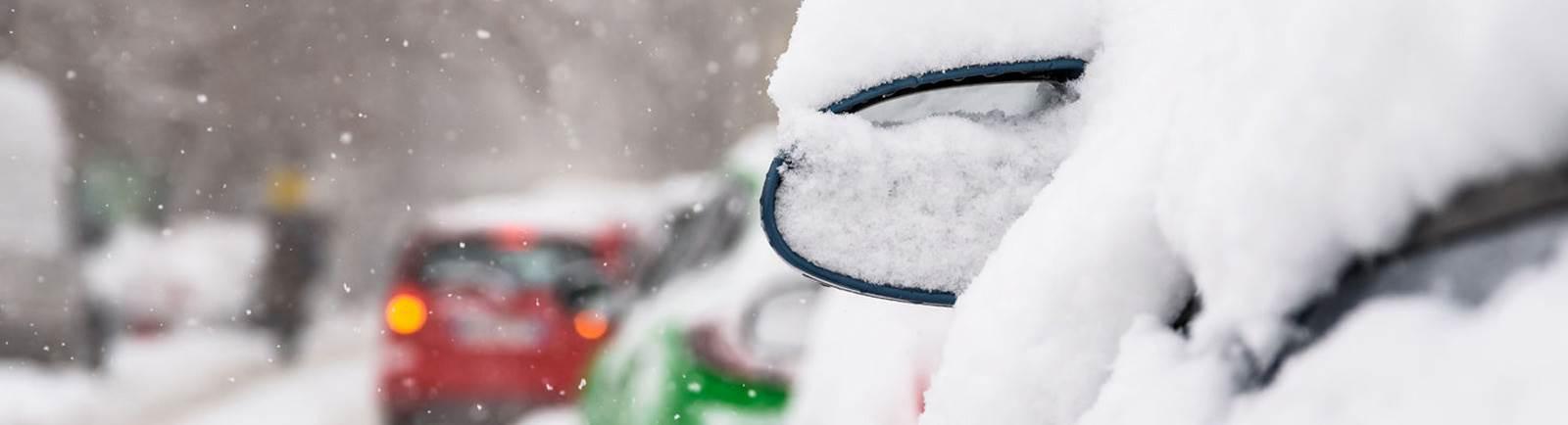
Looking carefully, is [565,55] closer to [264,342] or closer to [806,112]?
[264,342]

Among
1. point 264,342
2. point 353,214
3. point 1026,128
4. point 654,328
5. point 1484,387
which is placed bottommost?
point 1484,387

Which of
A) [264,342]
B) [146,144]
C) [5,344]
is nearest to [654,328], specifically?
[5,344]

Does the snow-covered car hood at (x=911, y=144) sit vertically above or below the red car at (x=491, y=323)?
below

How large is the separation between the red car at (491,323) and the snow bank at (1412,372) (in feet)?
21.8

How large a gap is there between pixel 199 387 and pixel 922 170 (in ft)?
35.1

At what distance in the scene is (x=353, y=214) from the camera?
28.0 m

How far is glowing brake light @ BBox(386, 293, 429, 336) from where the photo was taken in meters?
7.40

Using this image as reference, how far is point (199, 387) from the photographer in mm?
11078

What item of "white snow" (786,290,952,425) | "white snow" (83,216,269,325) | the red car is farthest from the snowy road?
"white snow" (786,290,952,425)

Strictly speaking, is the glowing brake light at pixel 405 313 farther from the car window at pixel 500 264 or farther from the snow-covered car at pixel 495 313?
the car window at pixel 500 264

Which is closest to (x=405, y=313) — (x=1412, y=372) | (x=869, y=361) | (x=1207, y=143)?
(x=869, y=361)

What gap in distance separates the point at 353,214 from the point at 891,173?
91.1ft

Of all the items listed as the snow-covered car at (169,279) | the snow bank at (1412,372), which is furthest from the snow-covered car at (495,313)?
the snow bank at (1412,372)

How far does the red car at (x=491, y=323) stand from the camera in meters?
7.41
